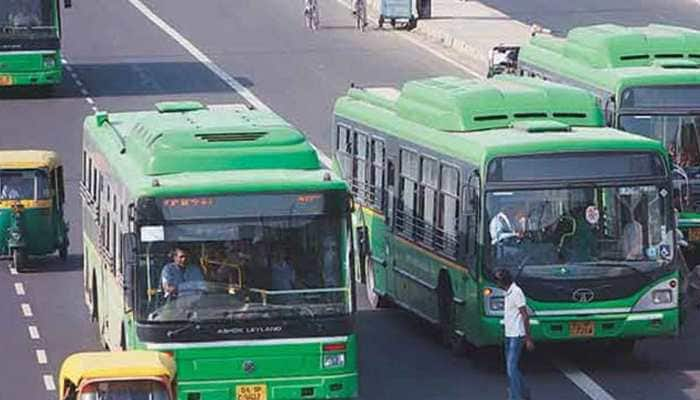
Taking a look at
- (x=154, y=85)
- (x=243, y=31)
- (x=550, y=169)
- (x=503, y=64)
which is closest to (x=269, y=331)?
(x=550, y=169)

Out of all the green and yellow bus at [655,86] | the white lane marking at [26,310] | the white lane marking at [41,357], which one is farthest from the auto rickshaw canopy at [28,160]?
the green and yellow bus at [655,86]

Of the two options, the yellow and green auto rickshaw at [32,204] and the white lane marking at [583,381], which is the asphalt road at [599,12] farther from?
the white lane marking at [583,381]

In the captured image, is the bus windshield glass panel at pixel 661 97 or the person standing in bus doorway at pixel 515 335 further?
A: the bus windshield glass panel at pixel 661 97

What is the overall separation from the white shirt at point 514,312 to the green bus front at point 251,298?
2.20m

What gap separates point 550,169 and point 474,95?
81.4 inches

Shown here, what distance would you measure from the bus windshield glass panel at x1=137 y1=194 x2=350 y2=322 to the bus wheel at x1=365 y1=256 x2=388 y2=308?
7.60m

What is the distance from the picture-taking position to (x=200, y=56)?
2180 inches

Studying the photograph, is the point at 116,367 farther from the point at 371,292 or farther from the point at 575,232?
the point at 371,292

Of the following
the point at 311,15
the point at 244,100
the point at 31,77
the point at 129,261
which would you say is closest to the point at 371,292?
the point at 129,261

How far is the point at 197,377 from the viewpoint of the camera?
68.1 feet

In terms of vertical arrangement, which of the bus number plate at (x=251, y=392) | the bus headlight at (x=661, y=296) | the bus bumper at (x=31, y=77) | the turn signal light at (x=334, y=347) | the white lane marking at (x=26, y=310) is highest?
the turn signal light at (x=334, y=347)

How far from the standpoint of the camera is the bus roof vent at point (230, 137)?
22109 millimetres

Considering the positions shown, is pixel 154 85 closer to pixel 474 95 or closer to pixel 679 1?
pixel 679 1

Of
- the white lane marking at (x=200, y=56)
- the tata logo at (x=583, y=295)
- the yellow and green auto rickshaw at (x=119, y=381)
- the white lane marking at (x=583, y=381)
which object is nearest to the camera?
the yellow and green auto rickshaw at (x=119, y=381)
